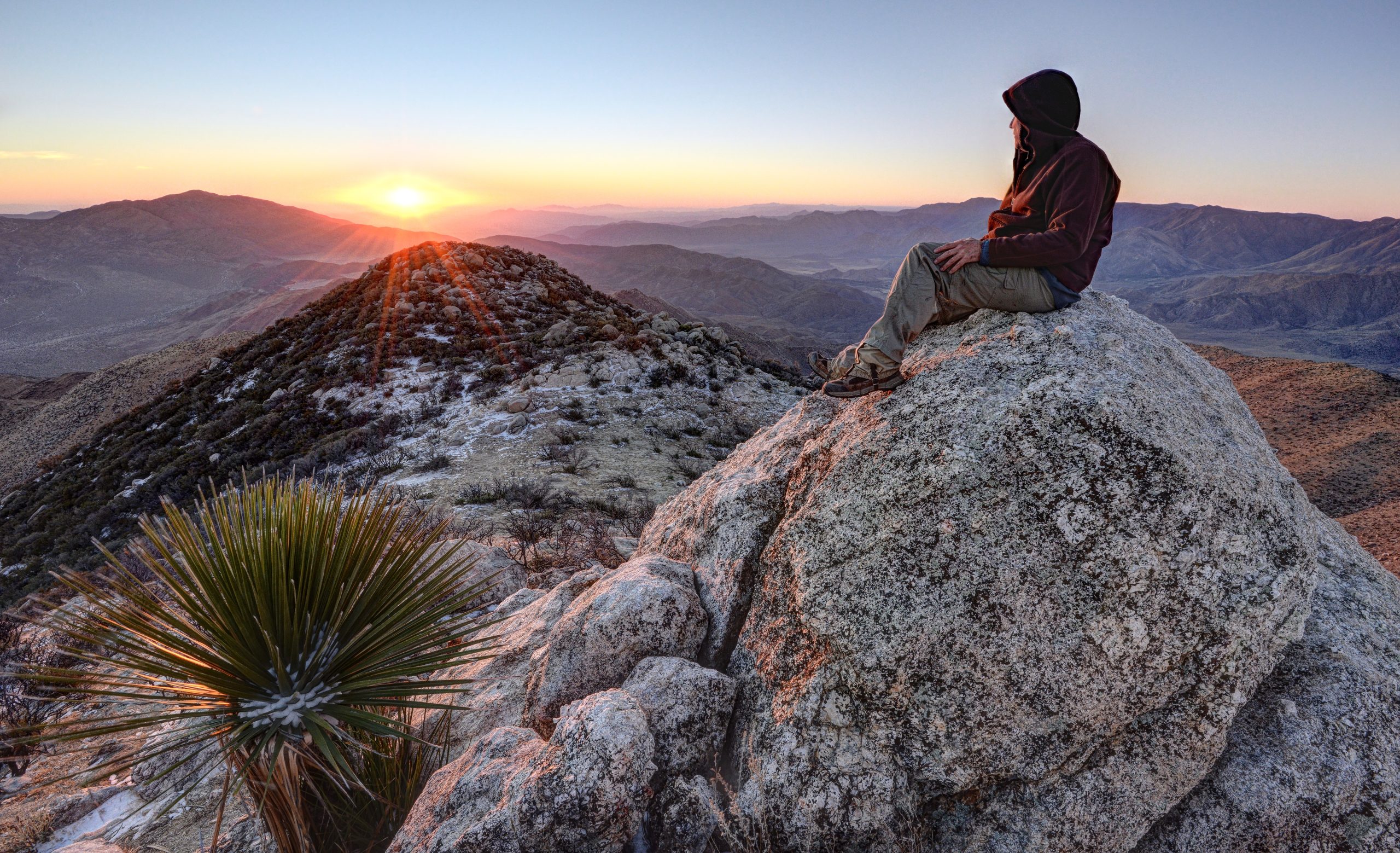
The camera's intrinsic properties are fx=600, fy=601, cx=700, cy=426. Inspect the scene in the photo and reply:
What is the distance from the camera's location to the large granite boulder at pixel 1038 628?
7.76ft

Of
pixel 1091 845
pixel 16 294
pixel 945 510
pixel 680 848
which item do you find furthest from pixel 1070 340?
pixel 16 294

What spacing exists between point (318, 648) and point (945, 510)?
2.91 meters

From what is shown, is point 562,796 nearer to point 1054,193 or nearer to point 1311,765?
point 1311,765

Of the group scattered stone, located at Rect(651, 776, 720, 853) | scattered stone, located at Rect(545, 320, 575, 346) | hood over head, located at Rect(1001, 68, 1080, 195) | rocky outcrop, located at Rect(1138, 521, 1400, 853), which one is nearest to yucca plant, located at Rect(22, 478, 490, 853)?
scattered stone, located at Rect(651, 776, 720, 853)

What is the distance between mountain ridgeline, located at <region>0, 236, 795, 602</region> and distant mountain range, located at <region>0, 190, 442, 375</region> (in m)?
78.2

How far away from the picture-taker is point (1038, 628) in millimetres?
2406

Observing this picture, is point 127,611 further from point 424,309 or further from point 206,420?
point 424,309

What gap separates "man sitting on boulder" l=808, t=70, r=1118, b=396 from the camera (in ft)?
9.71

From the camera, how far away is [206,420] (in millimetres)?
15164

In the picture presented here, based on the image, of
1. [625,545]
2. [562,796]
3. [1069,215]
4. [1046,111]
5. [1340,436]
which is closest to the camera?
[562,796]

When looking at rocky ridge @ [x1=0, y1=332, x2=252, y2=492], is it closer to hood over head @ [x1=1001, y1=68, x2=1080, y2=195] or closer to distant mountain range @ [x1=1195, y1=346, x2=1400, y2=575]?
hood over head @ [x1=1001, y1=68, x2=1080, y2=195]

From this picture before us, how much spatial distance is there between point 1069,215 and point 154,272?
178 metres

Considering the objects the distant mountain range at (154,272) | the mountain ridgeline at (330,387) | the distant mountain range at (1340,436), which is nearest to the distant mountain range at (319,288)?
the distant mountain range at (154,272)

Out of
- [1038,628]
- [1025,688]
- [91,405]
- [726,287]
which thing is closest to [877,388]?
[1038,628]
